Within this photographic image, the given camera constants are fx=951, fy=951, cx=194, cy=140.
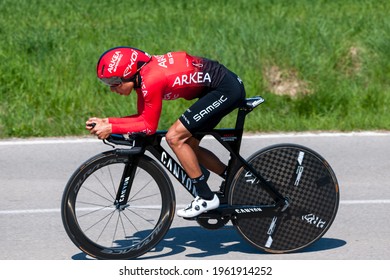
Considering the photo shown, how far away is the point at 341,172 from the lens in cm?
1005

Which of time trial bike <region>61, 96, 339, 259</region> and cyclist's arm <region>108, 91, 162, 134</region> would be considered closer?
cyclist's arm <region>108, 91, 162, 134</region>

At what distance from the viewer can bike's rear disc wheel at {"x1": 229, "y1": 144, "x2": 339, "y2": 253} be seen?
738 centimetres

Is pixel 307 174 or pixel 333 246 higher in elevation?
pixel 307 174

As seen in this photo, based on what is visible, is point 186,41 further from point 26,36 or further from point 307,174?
point 307,174

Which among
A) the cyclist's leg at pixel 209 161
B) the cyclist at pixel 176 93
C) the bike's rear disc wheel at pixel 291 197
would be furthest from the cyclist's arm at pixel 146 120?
the bike's rear disc wheel at pixel 291 197

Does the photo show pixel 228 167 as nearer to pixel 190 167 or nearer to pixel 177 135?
pixel 190 167

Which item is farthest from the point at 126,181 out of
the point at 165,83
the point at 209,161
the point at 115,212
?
the point at 115,212

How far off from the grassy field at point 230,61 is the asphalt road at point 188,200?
0.64 meters

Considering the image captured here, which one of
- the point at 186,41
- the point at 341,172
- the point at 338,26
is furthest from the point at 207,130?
the point at 338,26

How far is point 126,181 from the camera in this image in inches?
283

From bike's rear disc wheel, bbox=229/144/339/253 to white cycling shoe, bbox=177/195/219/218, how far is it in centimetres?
20

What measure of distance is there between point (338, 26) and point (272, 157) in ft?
29.6

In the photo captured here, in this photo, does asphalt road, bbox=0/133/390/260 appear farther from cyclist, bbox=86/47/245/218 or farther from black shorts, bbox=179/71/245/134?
black shorts, bbox=179/71/245/134

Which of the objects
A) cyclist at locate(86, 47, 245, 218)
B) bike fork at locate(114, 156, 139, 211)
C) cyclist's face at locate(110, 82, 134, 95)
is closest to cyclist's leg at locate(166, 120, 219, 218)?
cyclist at locate(86, 47, 245, 218)
